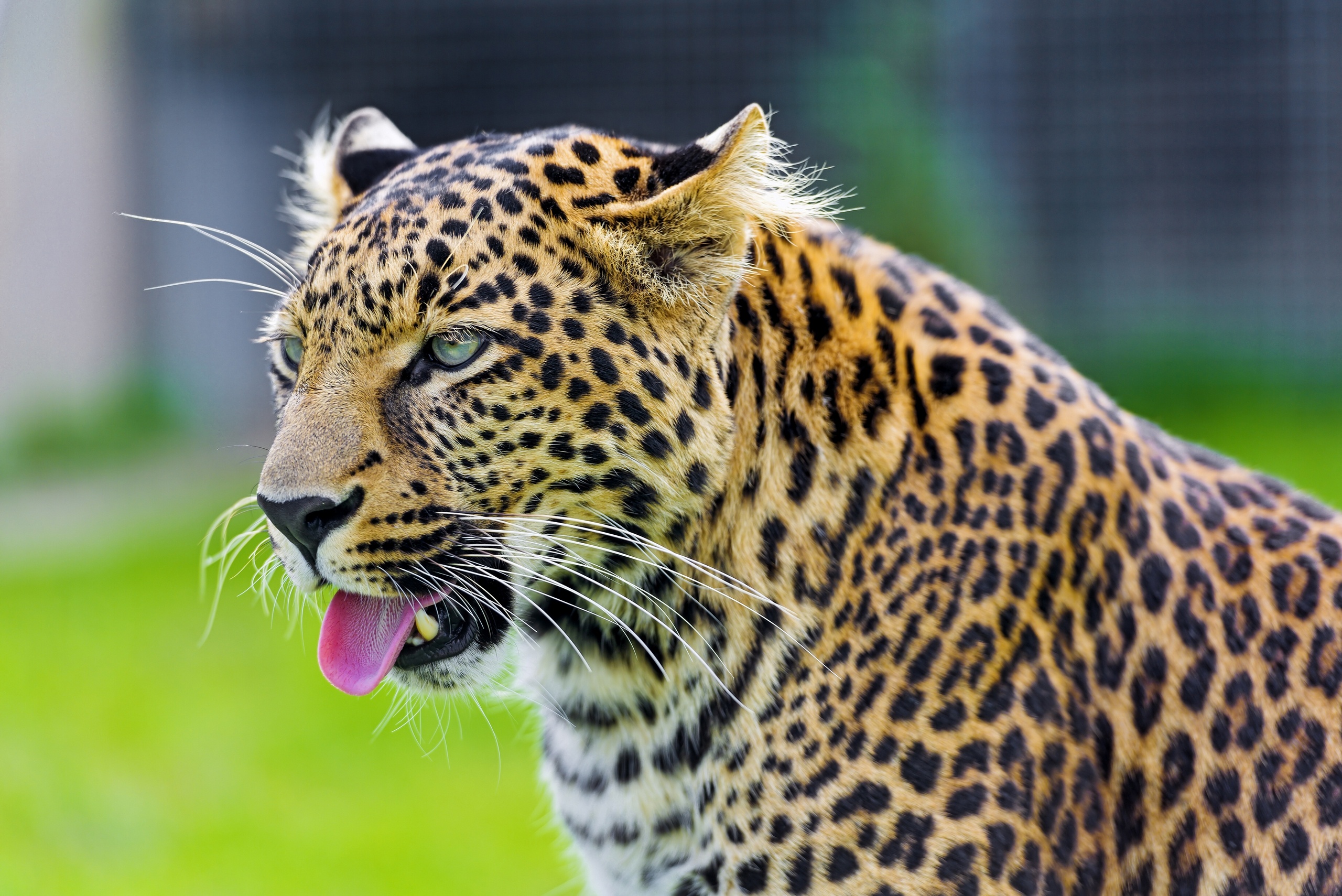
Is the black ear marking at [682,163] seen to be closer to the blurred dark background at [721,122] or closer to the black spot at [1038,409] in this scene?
the black spot at [1038,409]

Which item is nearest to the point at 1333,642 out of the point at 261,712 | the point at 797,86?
the point at 261,712

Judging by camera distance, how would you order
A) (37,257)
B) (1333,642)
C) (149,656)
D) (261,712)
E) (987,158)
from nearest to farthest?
(1333,642) → (261,712) → (149,656) → (37,257) → (987,158)

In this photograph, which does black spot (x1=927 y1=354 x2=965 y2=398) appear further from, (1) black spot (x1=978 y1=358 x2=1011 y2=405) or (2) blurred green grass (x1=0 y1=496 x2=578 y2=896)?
(2) blurred green grass (x1=0 y1=496 x2=578 y2=896)

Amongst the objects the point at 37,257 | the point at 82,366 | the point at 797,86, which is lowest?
the point at 82,366

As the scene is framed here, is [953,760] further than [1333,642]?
No

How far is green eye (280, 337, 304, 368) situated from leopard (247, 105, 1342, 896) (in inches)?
0.5

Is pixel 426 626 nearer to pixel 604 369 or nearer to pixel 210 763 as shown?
pixel 604 369

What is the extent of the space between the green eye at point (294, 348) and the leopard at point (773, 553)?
0.04 ft

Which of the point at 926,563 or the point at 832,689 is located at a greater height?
the point at 926,563

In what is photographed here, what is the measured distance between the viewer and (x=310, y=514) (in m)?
3.77

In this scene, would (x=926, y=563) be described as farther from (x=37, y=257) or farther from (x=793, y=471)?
(x=37, y=257)

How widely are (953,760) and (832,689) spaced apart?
0.34 m

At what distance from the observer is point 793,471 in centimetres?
404

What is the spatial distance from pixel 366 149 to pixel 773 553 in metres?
1.79
